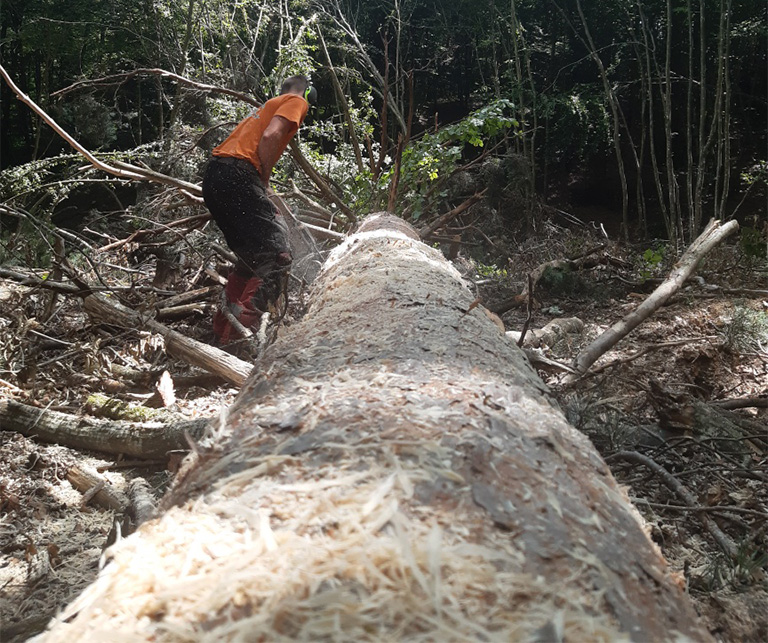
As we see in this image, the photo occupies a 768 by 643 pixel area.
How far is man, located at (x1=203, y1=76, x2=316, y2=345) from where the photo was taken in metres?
3.85

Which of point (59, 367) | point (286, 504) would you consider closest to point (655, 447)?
point (286, 504)

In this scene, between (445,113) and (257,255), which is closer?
(257,255)

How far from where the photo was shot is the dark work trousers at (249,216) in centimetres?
386

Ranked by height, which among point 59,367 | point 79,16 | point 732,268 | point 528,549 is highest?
point 79,16

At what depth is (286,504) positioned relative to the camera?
100 centimetres

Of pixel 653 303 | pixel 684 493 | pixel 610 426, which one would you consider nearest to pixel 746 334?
pixel 653 303

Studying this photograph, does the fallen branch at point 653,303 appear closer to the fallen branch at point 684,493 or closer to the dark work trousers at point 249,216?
the fallen branch at point 684,493

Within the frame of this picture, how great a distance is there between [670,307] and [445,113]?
847cm

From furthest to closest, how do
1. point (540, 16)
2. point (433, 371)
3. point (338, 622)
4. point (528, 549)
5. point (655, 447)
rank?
point (540, 16)
point (655, 447)
point (433, 371)
point (528, 549)
point (338, 622)

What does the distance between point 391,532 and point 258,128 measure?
12.0 ft

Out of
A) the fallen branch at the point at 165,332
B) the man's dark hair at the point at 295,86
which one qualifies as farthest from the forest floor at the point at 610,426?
the man's dark hair at the point at 295,86

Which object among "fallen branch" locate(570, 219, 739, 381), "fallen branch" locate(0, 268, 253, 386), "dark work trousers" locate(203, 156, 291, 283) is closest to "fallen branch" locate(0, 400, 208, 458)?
"fallen branch" locate(0, 268, 253, 386)

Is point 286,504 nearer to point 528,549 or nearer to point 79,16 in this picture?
point 528,549

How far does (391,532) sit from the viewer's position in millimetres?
909
